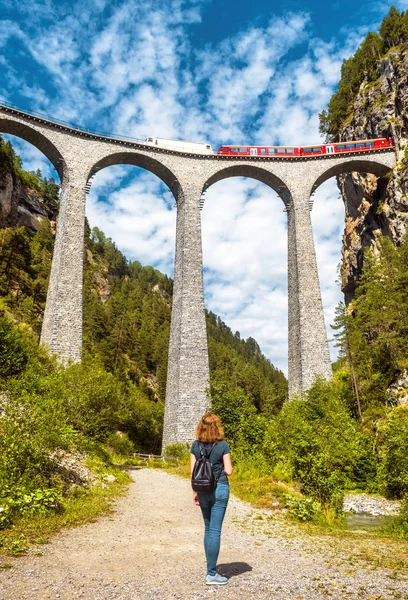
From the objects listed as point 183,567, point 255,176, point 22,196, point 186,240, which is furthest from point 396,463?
point 22,196

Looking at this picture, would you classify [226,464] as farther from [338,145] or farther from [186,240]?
[338,145]

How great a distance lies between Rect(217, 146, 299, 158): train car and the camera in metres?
30.6

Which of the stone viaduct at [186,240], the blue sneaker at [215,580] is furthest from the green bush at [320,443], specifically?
the blue sneaker at [215,580]

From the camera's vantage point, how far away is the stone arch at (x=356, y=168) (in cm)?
3048

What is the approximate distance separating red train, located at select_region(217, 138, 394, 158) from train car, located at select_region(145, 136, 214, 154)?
3.96ft

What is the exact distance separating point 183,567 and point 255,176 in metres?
30.0

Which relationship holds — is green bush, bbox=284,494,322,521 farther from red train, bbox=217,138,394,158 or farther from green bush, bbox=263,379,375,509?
red train, bbox=217,138,394,158

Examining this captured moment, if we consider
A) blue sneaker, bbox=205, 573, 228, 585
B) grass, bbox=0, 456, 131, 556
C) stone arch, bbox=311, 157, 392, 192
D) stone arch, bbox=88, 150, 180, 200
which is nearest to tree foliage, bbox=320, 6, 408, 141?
stone arch, bbox=311, 157, 392, 192

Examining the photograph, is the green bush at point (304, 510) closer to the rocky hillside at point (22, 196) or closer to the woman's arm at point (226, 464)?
the woman's arm at point (226, 464)

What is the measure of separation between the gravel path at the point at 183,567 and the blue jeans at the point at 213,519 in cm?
27

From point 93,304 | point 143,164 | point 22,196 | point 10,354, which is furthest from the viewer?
point 93,304

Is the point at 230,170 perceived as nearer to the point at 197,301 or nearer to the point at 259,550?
the point at 197,301

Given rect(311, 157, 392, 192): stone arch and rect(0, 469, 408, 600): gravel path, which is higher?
rect(311, 157, 392, 192): stone arch

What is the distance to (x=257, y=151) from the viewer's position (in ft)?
101
